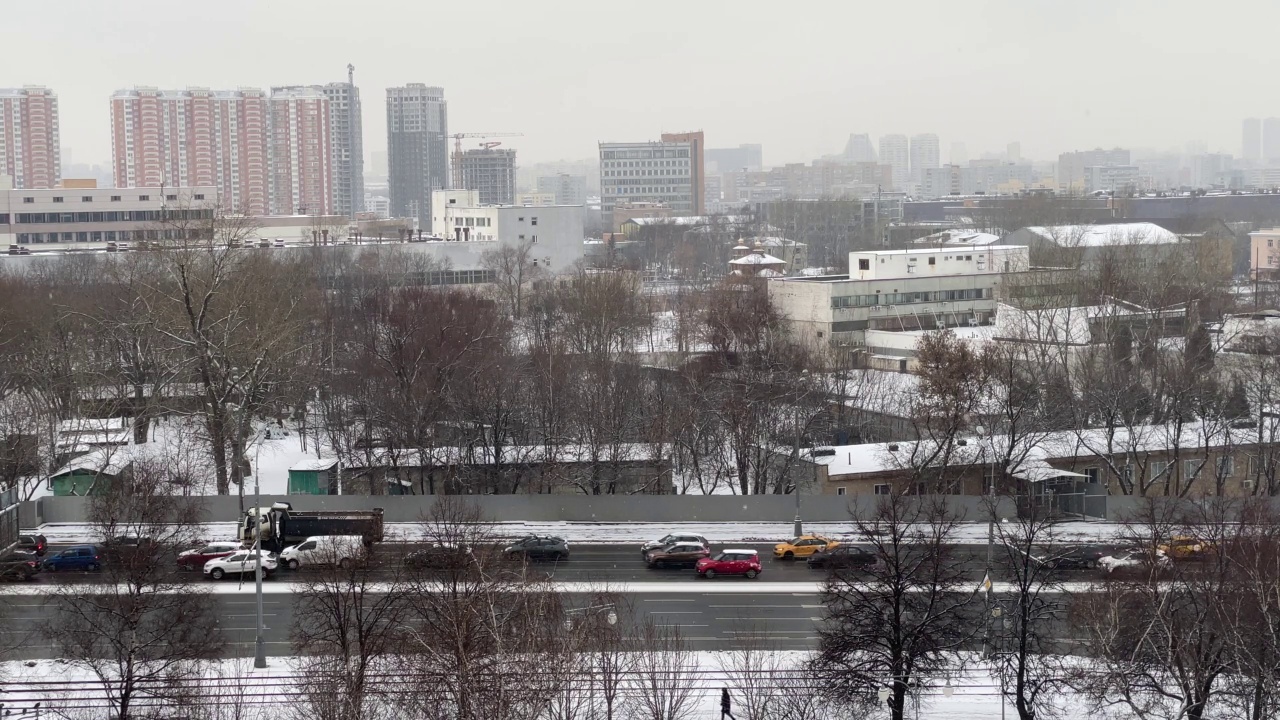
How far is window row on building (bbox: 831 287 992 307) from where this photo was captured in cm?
4399

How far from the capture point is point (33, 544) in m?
20.8

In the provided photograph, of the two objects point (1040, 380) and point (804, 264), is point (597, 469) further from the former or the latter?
point (804, 264)

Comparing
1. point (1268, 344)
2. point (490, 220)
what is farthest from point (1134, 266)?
point (490, 220)

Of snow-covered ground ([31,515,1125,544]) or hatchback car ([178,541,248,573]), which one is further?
snow-covered ground ([31,515,1125,544])

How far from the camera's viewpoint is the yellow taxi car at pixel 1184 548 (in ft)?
54.1

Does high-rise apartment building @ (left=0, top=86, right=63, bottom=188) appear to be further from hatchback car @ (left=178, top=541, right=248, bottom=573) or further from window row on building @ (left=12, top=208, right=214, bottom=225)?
hatchback car @ (left=178, top=541, right=248, bottom=573)

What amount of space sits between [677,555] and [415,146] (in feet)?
443

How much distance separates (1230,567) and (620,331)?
87.4ft

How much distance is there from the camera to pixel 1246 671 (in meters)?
13.9

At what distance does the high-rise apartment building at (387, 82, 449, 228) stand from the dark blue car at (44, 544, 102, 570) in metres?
126

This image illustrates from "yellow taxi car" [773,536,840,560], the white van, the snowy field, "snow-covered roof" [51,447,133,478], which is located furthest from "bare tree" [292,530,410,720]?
"snow-covered roof" [51,447,133,478]

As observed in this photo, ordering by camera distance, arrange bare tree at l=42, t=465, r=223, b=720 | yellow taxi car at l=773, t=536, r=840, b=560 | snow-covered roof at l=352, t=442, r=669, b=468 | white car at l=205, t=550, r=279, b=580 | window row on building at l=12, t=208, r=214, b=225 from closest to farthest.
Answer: bare tree at l=42, t=465, r=223, b=720, white car at l=205, t=550, r=279, b=580, yellow taxi car at l=773, t=536, r=840, b=560, snow-covered roof at l=352, t=442, r=669, b=468, window row on building at l=12, t=208, r=214, b=225

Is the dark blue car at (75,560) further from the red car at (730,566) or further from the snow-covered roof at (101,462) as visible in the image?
the red car at (730,566)

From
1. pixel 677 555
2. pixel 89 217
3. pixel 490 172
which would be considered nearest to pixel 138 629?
pixel 677 555
